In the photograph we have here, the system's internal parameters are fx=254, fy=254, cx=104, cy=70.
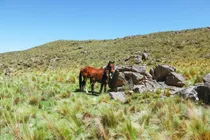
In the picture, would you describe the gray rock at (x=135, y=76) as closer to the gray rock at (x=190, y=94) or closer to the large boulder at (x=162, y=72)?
the large boulder at (x=162, y=72)

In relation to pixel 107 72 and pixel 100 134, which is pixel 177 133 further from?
pixel 107 72

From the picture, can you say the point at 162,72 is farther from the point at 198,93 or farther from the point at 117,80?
the point at 198,93

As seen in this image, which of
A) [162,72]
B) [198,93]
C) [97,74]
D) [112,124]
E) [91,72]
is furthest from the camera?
[162,72]

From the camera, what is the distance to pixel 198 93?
33.6ft

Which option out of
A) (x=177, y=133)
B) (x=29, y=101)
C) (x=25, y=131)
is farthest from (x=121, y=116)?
(x=29, y=101)

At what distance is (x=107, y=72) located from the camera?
13.9 metres

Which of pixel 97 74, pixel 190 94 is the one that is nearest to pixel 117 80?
pixel 97 74

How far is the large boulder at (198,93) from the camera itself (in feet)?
32.1

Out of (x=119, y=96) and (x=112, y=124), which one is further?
(x=119, y=96)

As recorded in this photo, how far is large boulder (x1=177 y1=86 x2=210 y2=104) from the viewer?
386 inches

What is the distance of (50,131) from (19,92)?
7652 millimetres

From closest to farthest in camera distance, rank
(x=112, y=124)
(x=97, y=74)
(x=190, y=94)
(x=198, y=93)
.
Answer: (x=112, y=124) < (x=190, y=94) < (x=198, y=93) < (x=97, y=74)

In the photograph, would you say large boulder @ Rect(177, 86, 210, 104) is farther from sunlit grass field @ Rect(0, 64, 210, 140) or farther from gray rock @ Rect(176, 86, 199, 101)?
sunlit grass field @ Rect(0, 64, 210, 140)

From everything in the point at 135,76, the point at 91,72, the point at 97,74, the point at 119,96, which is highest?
the point at 91,72
